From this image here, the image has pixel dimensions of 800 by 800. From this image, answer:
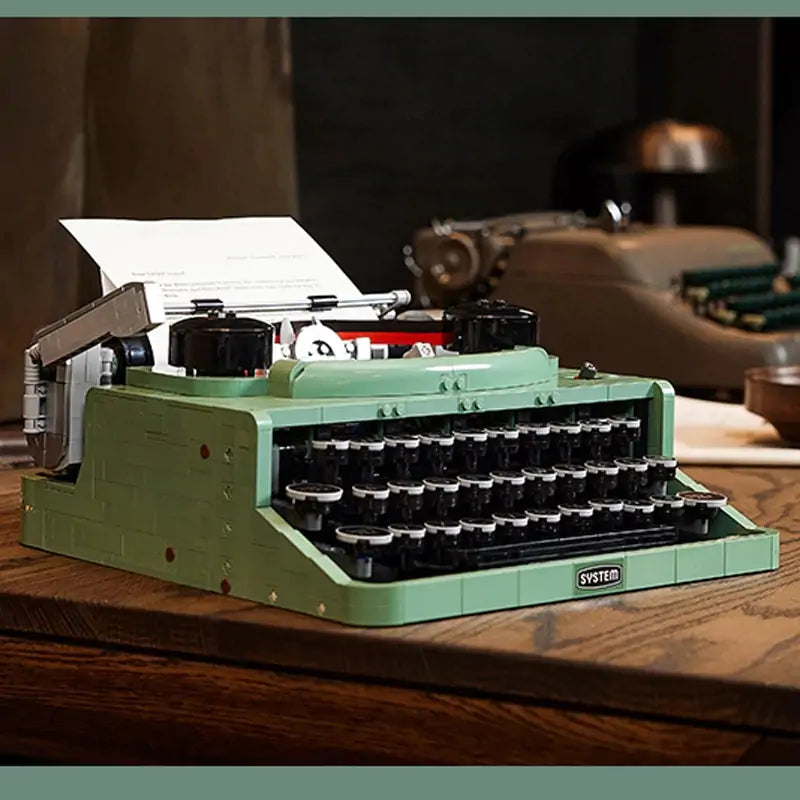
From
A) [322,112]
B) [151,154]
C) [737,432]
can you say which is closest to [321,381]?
[737,432]

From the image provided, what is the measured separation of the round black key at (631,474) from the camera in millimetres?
2438

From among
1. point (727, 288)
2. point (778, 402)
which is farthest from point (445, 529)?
point (727, 288)

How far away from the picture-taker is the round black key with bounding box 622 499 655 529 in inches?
94.3

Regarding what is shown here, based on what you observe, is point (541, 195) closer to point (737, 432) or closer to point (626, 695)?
point (737, 432)

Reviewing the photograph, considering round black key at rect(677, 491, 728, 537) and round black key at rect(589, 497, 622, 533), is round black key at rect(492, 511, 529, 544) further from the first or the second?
round black key at rect(677, 491, 728, 537)

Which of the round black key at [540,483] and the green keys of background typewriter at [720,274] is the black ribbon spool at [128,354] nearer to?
the round black key at [540,483]

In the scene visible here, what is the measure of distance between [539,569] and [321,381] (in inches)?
14.0

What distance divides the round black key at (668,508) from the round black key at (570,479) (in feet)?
0.34

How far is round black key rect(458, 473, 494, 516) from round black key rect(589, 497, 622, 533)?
5.9 inches

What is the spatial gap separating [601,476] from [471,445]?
188 millimetres

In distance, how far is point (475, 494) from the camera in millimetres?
2283

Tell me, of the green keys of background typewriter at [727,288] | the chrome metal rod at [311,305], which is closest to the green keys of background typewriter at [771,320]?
the green keys of background typewriter at [727,288]

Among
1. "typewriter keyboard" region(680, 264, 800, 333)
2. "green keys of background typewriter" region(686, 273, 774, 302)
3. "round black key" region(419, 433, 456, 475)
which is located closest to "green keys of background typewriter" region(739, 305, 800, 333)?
"typewriter keyboard" region(680, 264, 800, 333)

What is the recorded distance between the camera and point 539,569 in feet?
7.32
